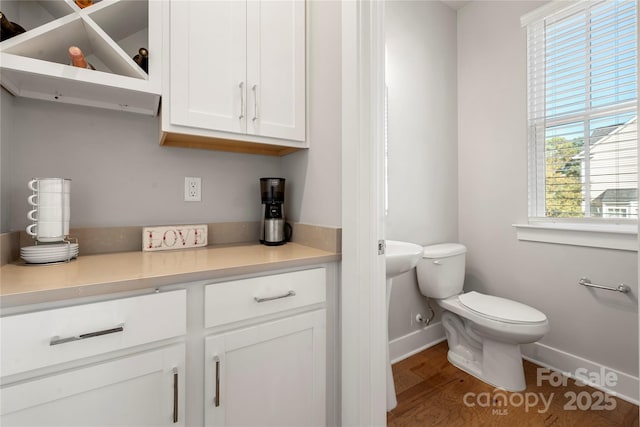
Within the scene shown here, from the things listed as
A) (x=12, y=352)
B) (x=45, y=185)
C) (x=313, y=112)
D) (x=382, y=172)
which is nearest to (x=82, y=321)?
(x=12, y=352)

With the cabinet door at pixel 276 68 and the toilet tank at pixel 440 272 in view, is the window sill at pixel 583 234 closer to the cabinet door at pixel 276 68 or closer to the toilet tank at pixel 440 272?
the toilet tank at pixel 440 272

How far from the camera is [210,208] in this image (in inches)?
59.5

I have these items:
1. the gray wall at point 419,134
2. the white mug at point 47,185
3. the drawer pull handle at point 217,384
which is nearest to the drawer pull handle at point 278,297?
the drawer pull handle at point 217,384

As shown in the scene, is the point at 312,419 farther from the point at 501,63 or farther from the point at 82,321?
the point at 501,63

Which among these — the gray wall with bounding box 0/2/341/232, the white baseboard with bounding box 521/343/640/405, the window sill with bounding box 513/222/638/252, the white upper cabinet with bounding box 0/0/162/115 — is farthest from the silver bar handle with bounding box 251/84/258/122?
the white baseboard with bounding box 521/343/640/405

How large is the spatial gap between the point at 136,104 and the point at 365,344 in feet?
4.49

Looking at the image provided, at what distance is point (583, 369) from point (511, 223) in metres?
0.99

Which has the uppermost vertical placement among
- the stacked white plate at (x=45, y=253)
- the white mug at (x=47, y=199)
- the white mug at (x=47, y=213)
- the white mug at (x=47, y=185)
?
the white mug at (x=47, y=185)

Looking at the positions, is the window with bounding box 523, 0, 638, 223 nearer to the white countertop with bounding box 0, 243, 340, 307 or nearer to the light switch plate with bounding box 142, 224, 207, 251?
the white countertop with bounding box 0, 243, 340, 307

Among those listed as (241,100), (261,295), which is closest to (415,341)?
(261,295)

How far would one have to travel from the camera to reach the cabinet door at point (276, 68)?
1279 millimetres

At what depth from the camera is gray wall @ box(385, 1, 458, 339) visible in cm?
208

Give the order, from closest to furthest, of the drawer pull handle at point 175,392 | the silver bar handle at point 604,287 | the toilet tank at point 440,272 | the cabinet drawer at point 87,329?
the cabinet drawer at point 87,329 < the drawer pull handle at point 175,392 < the silver bar handle at point 604,287 < the toilet tank at point 440,272

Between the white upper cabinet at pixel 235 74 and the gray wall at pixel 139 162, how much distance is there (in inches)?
3.7
